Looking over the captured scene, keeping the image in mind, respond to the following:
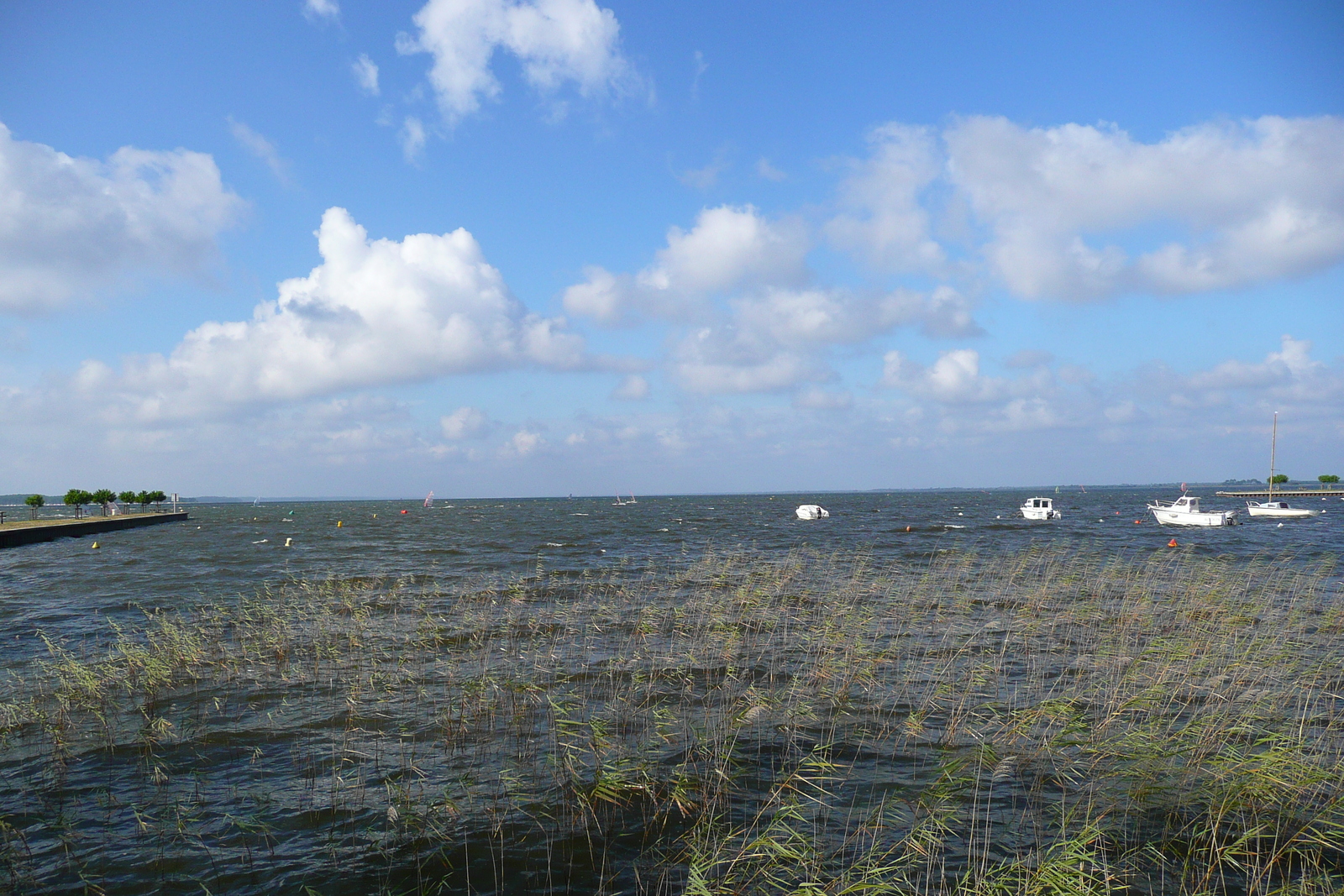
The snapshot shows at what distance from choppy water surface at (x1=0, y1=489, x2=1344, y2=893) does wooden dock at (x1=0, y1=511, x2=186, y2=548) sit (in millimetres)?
31336

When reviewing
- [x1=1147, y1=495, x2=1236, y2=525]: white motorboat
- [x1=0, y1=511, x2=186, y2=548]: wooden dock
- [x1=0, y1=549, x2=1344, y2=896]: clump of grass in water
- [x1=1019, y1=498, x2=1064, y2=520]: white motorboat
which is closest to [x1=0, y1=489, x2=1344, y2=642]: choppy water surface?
[x1=0, y1=511, x2=186, y2=548]: wooden dock

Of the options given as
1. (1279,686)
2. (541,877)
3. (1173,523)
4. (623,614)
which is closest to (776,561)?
(623,614)

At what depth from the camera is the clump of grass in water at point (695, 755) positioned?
755cm

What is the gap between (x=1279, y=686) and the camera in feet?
42.2

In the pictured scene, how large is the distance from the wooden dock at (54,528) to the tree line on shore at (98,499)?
300 cm

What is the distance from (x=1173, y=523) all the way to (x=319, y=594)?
226ft

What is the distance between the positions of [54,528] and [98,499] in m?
28.3

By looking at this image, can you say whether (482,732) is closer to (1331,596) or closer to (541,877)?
(541,877)

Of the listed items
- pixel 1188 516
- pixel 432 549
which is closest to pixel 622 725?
pixel 432 549

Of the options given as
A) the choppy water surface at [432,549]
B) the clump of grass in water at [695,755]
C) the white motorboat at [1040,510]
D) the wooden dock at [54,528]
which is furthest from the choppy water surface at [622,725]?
the white motorboat at [1040,510]

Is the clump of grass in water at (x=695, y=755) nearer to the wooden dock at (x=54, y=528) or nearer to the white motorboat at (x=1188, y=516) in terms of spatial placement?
the wooden dock at (x=54, y=528)

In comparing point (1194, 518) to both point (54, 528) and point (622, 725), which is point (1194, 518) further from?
point (54, 528)

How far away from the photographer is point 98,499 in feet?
264

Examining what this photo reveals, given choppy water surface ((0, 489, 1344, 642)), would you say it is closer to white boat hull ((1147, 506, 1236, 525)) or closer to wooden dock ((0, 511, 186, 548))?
wooden dock ((0, 511, 186, 548))
